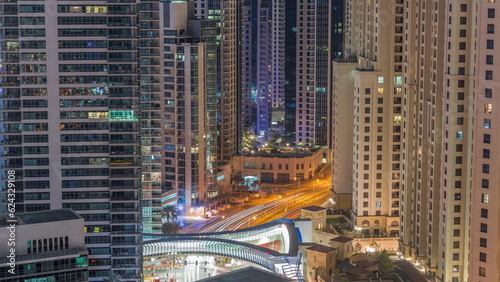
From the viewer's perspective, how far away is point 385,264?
136000 millimetres

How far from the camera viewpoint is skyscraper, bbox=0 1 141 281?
115 metres

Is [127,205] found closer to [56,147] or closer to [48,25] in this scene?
[56,147]

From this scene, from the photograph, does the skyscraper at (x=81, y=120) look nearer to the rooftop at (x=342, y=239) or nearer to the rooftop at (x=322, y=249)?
the rooftop at (x=322, y=249)

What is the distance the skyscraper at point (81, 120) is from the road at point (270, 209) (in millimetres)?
51112

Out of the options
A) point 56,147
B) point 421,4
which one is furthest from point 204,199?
point 56,147

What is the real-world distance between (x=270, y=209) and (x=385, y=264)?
47658 millimetres

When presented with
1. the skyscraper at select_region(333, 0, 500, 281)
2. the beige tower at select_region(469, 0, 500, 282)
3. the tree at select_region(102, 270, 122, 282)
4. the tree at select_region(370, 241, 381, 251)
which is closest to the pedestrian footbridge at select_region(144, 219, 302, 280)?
the tree at select_region(370, 241, 381, 251)

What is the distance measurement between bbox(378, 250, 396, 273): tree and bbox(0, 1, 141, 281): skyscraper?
33697 mm

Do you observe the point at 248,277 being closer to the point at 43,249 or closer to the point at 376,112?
the point at 43,249

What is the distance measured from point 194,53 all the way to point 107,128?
185 feet

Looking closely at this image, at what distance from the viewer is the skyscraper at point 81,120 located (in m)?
115

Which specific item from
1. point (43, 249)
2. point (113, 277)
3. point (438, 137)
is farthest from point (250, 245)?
point (43, 249)

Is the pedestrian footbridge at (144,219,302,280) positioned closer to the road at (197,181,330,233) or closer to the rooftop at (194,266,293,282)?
the rooftop at (194,266,293,282)

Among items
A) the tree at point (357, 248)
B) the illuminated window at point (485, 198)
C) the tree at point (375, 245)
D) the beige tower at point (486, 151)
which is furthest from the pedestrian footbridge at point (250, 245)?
the illuminated window at point (485, 198)
